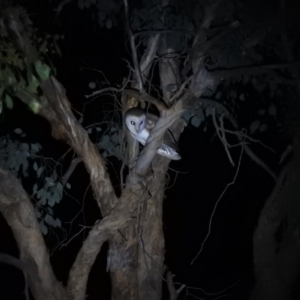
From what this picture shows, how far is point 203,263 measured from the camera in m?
8.69

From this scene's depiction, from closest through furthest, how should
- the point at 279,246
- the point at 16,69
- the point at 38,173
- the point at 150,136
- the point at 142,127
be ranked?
the point at 16,69
the point at 150,136
the point at 142,127
the point at 279,246
the point at 38,173

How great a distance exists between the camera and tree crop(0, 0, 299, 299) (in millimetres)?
3641

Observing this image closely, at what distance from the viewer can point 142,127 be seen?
3.86 meters

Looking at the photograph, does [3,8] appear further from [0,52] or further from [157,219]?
[157,219]

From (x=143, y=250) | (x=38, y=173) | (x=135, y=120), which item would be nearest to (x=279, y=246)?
(x=143, y=250)

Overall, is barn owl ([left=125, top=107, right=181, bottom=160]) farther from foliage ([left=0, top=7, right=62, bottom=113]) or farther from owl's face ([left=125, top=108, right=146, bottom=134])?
foliage ([left=0, top=7, right=62, bottom=113])

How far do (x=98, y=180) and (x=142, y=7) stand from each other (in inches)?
50.4

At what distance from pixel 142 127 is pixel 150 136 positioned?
1.20ft

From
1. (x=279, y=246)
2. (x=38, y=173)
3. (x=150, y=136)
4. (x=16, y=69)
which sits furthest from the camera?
(x=38, y=173)

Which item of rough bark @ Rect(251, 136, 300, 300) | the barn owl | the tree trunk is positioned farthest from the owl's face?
rough bark @ Rect(251, 136, 300, 300)

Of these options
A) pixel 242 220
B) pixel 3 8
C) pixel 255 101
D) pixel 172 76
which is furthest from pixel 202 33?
pixel 242 220

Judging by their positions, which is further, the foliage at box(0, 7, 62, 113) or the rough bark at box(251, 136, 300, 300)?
the rough bark at box(251, 136, 300, 300)

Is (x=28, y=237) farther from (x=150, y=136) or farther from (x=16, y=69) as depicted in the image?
(x=16, y=69)

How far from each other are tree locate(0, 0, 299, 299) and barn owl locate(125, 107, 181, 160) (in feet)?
0.46
